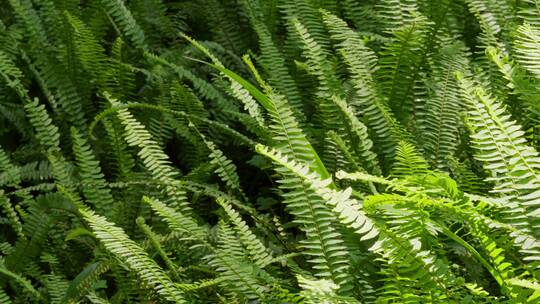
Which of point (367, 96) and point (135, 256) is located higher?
point (367, 96)

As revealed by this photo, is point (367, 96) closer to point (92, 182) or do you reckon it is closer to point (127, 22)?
point (92, 182)

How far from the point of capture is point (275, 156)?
1.61 m

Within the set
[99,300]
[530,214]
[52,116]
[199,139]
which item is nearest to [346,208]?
[530,214]

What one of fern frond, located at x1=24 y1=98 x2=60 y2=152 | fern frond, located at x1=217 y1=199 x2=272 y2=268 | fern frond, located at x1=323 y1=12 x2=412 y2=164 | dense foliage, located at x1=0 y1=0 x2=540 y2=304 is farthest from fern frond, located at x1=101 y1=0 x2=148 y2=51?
fern frond, located at x1=217 y1=199 x2=272 y2=268

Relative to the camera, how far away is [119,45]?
8.52 ft

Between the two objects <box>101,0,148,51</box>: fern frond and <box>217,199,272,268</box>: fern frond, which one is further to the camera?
<box>101,0,148,51</box>: fern frond

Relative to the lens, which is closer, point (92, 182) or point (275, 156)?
point (275, 156)

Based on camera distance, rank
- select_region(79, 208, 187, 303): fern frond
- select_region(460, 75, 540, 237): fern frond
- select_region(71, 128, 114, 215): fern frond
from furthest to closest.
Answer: select_region(71, 128, 114, 215): fern frond
select_region(79, 208, 187, 303): fern frond
select_region(460, 75, 540, 237): fern frond

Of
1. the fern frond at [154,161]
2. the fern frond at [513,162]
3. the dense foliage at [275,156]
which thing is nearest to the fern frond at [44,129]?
the dense foliage at [275,156]

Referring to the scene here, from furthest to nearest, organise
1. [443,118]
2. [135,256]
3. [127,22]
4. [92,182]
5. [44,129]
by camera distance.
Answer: [127,22] → [44,129] → [92,182] → [443,118] → [135,256]

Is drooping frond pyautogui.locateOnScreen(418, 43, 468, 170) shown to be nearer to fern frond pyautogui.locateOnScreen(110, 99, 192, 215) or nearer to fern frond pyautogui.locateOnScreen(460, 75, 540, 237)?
fern frond pyautogui.locateOnScreen(460, 75, 540, 237)

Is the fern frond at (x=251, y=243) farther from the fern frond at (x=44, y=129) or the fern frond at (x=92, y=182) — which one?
the fern frond at (x=44, y=129)

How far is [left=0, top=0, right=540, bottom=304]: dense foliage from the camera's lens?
1.71 m

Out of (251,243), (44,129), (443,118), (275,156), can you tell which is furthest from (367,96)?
(44,129)
